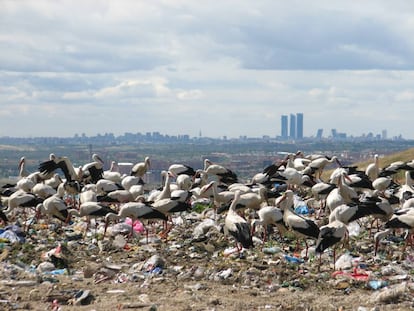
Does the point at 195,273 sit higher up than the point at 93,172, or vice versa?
the point at 93,172

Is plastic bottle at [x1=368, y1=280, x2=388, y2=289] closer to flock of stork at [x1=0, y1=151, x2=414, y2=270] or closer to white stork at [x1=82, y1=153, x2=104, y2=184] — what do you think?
flock of stork at [x1=0, y1=151, x2=414, y2=270]

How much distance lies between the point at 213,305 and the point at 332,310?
1.78 meters

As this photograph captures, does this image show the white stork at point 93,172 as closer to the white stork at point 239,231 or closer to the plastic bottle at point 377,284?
the white stork at point 239,231

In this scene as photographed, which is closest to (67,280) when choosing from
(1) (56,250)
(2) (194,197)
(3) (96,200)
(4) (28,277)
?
(4) (28,277)

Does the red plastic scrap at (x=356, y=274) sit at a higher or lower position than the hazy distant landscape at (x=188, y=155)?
higher

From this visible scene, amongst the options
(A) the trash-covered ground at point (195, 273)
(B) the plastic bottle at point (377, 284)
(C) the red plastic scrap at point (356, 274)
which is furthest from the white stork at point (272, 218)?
(B) the plastic bottle at point (377, 284)

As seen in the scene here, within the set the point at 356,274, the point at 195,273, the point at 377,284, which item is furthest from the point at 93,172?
the point at 377,284

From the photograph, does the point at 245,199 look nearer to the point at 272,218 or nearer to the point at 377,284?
the point at 272,218

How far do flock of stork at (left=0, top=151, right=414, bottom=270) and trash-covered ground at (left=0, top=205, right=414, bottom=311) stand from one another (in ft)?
1.47

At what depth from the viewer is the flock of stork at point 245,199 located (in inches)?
539

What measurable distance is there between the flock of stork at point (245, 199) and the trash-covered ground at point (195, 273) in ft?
1.47

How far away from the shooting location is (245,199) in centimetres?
1656

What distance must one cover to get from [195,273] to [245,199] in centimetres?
481

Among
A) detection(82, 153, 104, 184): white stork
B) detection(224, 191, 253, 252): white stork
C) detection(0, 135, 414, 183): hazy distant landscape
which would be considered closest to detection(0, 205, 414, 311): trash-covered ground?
detection(224, 191, 253, 252): white stork
